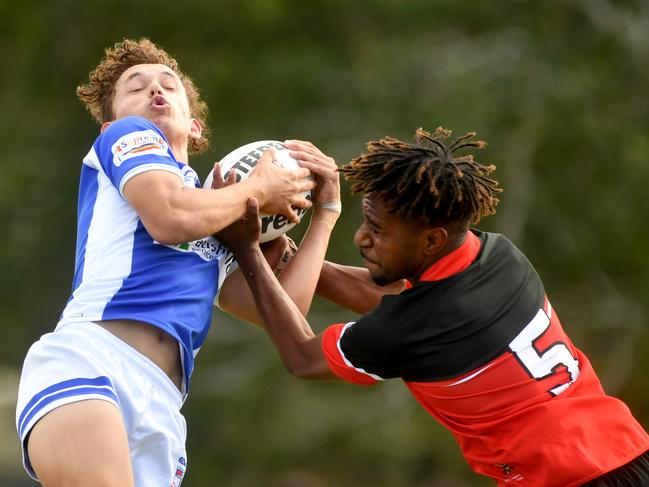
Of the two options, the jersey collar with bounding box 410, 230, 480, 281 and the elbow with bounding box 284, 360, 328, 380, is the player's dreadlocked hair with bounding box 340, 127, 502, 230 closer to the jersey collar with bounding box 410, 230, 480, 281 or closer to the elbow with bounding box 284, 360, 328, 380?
the jersey collar with bounding box 410, 230, 480, 281

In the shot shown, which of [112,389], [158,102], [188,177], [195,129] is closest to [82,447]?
[112,389]

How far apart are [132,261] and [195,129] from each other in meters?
0.95

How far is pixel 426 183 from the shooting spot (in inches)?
185

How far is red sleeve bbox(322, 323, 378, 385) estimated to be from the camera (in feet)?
16.1

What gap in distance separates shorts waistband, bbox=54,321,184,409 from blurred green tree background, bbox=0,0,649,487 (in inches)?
434

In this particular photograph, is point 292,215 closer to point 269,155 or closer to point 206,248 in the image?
point 269,155

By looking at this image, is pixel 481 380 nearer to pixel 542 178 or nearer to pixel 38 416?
pixel 38 416

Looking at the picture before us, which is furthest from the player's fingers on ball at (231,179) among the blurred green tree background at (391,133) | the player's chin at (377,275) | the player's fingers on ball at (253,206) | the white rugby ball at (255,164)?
the blurred green tree background at (391,133)

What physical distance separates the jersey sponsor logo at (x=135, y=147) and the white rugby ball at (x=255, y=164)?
1.47ft

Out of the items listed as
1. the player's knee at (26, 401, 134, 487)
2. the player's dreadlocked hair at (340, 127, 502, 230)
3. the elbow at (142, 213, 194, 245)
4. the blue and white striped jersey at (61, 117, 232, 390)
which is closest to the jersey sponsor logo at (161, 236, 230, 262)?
the blue and white striped jersey at (61, 117, 232, 390)

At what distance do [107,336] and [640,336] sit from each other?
12763 millimetres

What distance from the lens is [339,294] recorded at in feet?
19.6

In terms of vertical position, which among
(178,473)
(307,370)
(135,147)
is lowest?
(178,473)

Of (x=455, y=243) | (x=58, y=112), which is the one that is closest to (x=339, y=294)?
(x=455, y=243)
